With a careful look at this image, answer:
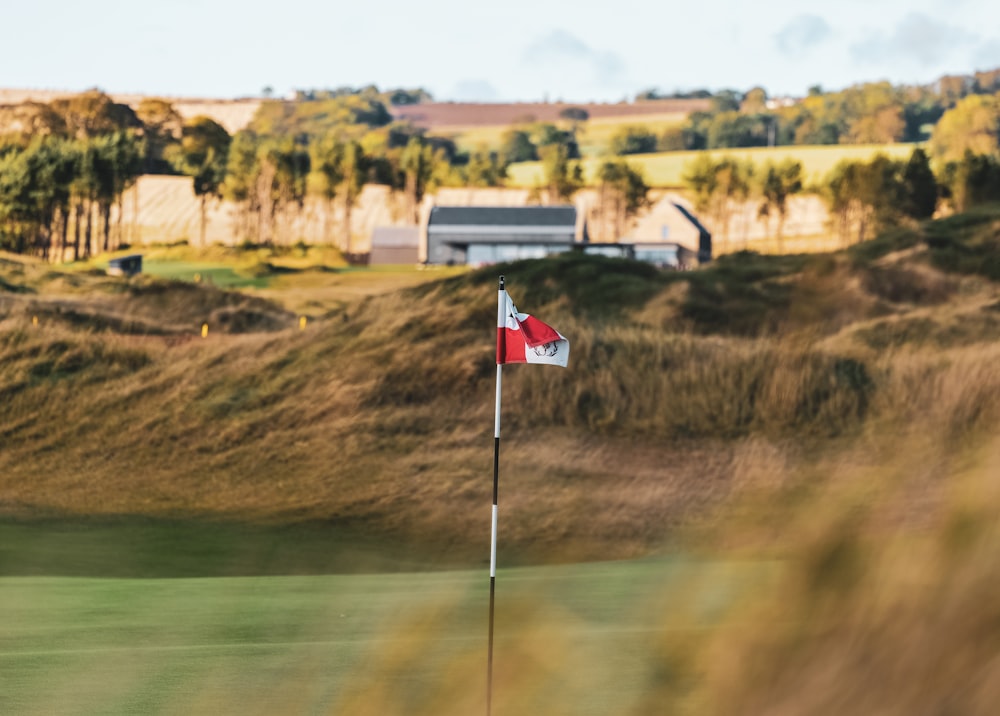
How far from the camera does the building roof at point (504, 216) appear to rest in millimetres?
91562

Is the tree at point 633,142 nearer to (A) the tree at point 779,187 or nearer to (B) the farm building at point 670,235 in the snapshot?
(A) the tree at point 779,187

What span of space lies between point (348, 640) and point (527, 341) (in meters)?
2.19

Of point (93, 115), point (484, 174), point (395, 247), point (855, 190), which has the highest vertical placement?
point (93, 115)

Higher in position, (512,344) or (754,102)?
(754,102)

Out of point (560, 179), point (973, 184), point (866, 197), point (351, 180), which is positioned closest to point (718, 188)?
point (560, 179)

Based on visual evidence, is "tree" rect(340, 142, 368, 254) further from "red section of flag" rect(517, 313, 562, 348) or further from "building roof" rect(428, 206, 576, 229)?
"red section of flag" rect(517, 313, 562, 348)

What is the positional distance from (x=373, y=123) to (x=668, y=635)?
507 ft

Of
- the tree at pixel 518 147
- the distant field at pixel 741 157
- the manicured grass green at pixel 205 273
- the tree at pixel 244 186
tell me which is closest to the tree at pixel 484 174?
the distant field at pixel 741 157

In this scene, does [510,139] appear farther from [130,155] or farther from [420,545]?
[420,545]

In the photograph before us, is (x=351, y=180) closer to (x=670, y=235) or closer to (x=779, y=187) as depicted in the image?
(x=670, y=235)

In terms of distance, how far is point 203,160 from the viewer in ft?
350

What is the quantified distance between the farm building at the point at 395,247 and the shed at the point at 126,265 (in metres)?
16.4

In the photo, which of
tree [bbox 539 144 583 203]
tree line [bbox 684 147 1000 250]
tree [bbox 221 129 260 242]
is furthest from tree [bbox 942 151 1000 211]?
tree [bbox 221 129 260 242]

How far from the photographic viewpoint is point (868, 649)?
18.7 ft
